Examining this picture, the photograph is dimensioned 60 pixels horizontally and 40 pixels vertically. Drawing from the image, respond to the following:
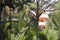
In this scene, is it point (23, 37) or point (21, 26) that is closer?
point (23, 37)

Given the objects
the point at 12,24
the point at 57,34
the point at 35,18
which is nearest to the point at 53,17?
the point at 57,34

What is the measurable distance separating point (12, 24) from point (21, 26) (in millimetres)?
712

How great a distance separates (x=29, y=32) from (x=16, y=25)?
1.01 m

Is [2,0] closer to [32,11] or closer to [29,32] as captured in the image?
[32,11]

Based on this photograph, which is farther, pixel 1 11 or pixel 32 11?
pixel 32 11

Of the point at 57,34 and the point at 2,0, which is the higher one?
the point at 2,0

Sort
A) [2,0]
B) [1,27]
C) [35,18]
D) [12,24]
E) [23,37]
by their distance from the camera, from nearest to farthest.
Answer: [23,37], [1,27], [12,24], [2,0], [35,18]

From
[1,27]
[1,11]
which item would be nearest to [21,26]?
[1,27]

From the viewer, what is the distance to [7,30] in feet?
28.7

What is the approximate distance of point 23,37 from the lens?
25.8 feet

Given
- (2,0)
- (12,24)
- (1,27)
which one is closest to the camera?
Answer: (1,27)

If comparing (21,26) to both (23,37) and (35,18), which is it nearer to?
(23,37)

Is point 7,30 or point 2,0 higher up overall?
point 2,0

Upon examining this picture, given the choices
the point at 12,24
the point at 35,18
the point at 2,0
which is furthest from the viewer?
the point at 35,18
